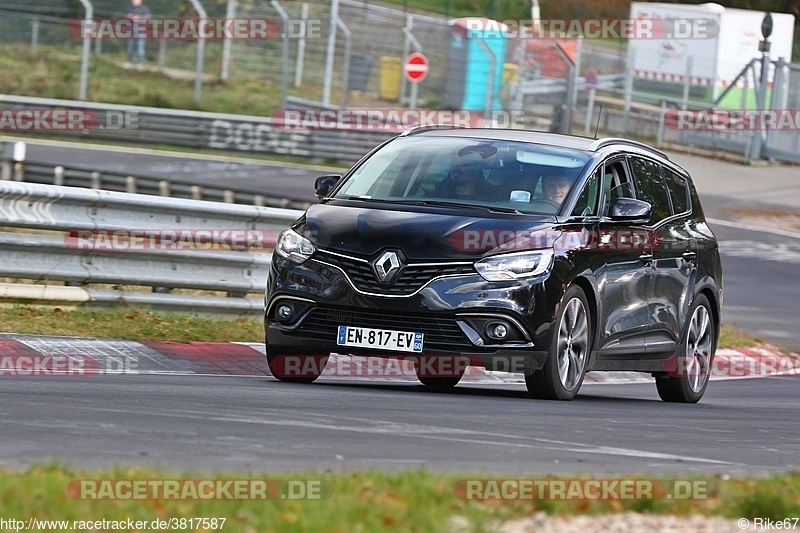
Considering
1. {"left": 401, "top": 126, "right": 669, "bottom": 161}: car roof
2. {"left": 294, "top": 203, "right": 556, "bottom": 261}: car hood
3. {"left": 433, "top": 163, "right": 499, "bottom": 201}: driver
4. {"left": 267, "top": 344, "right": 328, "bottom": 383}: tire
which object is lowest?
{"left": 267, "top": 344, "right": 328, "bottom": 383}: tire

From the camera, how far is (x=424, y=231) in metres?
9.19

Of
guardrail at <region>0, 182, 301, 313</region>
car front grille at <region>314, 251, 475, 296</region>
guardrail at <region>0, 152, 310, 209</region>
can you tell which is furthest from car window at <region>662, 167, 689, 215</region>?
guardrail at <region>0, 152, 310, 209</region>

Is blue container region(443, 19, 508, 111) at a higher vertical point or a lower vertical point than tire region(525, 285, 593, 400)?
higher

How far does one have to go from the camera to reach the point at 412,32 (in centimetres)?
3669

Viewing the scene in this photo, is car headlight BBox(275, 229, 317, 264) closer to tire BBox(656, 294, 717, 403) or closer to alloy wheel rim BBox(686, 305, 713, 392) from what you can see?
tire BBox(656, 294, 717, 403)

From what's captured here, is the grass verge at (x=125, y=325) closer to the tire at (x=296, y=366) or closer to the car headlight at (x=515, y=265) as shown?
the tire at (x=296, y=366)

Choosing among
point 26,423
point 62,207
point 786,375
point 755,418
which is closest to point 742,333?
point 786,375

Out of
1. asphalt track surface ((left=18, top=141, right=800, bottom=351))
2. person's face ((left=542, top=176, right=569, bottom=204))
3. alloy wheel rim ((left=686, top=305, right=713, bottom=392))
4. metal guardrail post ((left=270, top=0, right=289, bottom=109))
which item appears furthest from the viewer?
metal guardrail post ((left=270, top=0, right=289, bottom=109))

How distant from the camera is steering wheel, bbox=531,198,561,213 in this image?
9781 millimetres

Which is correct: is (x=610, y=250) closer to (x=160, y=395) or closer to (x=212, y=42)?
(x=160, y=395)

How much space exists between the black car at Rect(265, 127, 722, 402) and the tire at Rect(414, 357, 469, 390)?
0.02 metres

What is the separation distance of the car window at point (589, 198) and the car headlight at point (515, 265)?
0.69 m

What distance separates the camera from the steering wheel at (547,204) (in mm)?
9781

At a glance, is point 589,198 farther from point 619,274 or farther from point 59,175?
point 59,175
